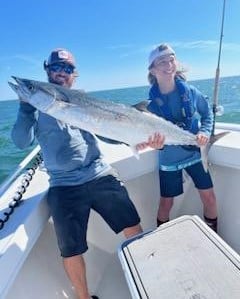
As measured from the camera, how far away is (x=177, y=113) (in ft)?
7.77

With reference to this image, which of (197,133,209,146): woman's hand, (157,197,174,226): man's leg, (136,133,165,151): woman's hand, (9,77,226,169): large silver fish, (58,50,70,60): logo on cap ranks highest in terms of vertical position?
(58,50,70,60): logo on cap

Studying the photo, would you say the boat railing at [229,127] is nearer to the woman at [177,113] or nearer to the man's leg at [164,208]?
the woman at [177,113]

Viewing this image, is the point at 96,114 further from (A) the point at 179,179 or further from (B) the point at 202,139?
(A) the point at 179,179

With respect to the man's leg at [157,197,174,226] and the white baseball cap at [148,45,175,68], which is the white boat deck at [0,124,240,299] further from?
the white baseball cap at [148,45,175,68]

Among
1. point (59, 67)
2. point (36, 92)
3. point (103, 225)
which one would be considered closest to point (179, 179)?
point (103, 225)

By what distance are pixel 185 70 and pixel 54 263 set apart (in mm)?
1744

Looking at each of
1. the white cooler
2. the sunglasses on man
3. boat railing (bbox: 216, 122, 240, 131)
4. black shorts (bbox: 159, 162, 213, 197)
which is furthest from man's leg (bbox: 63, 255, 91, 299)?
boat railing (bbox: 216, 122, 240, 131)

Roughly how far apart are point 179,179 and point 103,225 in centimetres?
71

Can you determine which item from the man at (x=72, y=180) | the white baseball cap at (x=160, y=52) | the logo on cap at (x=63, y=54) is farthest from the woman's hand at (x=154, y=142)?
the logo on cap at (x=63, y=54)

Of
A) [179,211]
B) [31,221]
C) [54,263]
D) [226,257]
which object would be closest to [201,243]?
[226,257]

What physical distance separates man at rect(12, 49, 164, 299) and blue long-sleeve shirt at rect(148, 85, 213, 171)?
374mm

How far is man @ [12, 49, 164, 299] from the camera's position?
76.0 inches

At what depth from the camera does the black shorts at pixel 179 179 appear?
243 cm

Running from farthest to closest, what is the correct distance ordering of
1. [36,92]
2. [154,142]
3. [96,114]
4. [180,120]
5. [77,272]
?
[180,120] → [154,142] → [77,272] → [96,114] → [36,92]
